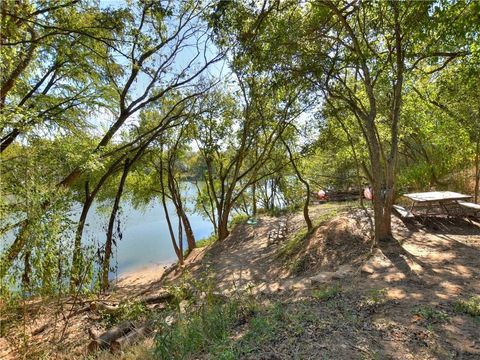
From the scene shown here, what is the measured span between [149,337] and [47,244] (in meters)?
1.92

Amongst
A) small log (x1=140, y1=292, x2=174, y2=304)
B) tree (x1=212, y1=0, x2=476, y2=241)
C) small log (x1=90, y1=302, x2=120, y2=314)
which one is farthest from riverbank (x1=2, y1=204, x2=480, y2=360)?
tree (x1=212, y1=0, x2=476, y2=241)

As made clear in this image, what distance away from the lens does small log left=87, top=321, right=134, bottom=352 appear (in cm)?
457

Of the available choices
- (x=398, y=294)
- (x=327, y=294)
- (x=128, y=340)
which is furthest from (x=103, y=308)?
(x=398, y=294)

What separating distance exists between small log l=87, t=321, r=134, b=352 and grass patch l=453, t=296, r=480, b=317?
458cm

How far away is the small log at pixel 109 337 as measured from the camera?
4570 millimetres

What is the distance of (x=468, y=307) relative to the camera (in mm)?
3490

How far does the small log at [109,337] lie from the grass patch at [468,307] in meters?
4.58

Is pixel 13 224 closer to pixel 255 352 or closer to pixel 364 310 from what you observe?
pixel 255 352

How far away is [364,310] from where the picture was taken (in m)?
3.75

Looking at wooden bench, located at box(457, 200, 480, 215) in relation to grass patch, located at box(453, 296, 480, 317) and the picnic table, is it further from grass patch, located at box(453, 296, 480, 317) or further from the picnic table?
grass patch, located at box(453, 296, 480, 317)

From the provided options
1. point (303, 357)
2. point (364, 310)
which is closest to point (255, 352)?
point (303, 357)

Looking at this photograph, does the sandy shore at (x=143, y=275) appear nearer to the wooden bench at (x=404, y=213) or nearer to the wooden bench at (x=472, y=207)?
the wooden bench at (x=404, y=213)

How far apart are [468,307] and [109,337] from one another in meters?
4.89

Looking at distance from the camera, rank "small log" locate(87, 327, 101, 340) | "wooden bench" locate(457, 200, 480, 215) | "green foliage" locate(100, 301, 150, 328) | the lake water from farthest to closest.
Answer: the lake water < "wooden bench" locate(457, 200, 480, 215) < "green foliage" locate(100, 301, 150, 328) < "small log" locate(87, 327, 101, 340)
